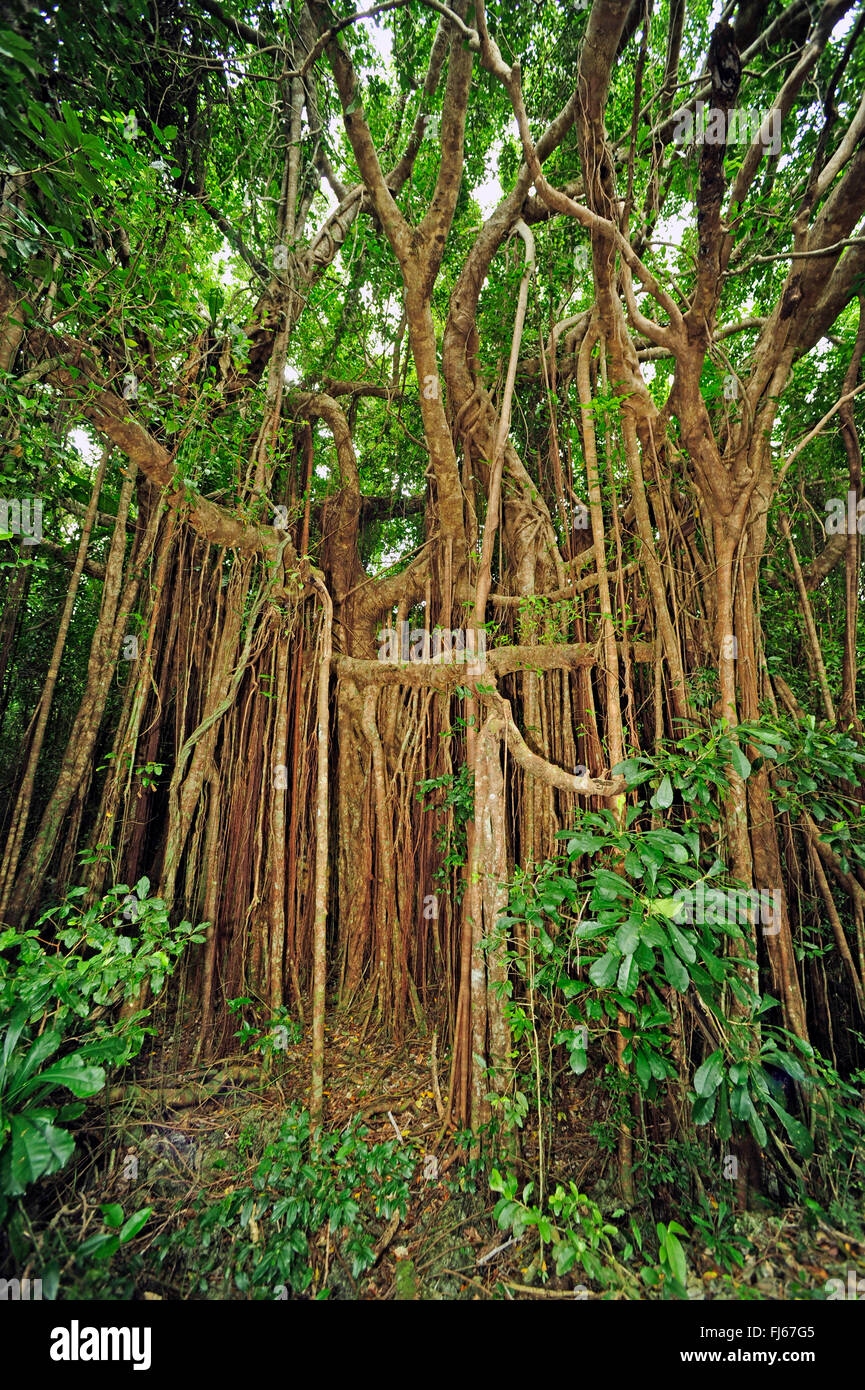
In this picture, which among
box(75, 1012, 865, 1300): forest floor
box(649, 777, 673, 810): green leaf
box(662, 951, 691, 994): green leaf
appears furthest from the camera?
box(75, 1012, 865, 1300): forest floor

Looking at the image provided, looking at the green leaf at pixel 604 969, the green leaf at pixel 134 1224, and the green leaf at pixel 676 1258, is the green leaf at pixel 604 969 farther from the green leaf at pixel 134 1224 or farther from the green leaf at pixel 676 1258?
the green leaf at pixel 134 1224

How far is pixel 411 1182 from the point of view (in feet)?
6.05

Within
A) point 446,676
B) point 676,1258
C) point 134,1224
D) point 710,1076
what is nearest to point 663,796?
point 710,1076

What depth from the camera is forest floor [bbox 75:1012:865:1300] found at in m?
1.45

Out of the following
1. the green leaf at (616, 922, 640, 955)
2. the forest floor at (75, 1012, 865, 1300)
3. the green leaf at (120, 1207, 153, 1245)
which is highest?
the green leaf at (616, 922, 640, 955)

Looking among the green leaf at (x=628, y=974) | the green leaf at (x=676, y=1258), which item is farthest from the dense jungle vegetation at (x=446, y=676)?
the green leaf at (x=676, y=1258)

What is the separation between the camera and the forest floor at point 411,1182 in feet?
4.75

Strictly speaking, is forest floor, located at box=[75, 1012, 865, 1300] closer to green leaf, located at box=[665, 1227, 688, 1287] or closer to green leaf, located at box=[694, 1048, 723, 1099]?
green leaf, located at box=[665, 1227, 688, 1287]

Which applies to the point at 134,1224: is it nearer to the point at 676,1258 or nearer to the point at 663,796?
the point at 676,1258

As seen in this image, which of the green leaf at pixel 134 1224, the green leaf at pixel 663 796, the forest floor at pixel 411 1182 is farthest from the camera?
the forest floor at pixel 411 1182

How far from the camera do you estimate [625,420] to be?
2133 millimetres

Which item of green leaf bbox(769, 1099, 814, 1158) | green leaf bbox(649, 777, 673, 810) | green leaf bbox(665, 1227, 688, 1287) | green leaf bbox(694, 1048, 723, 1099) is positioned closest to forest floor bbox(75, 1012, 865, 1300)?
green leaf bbox(665, 1227, 688, 1287)
